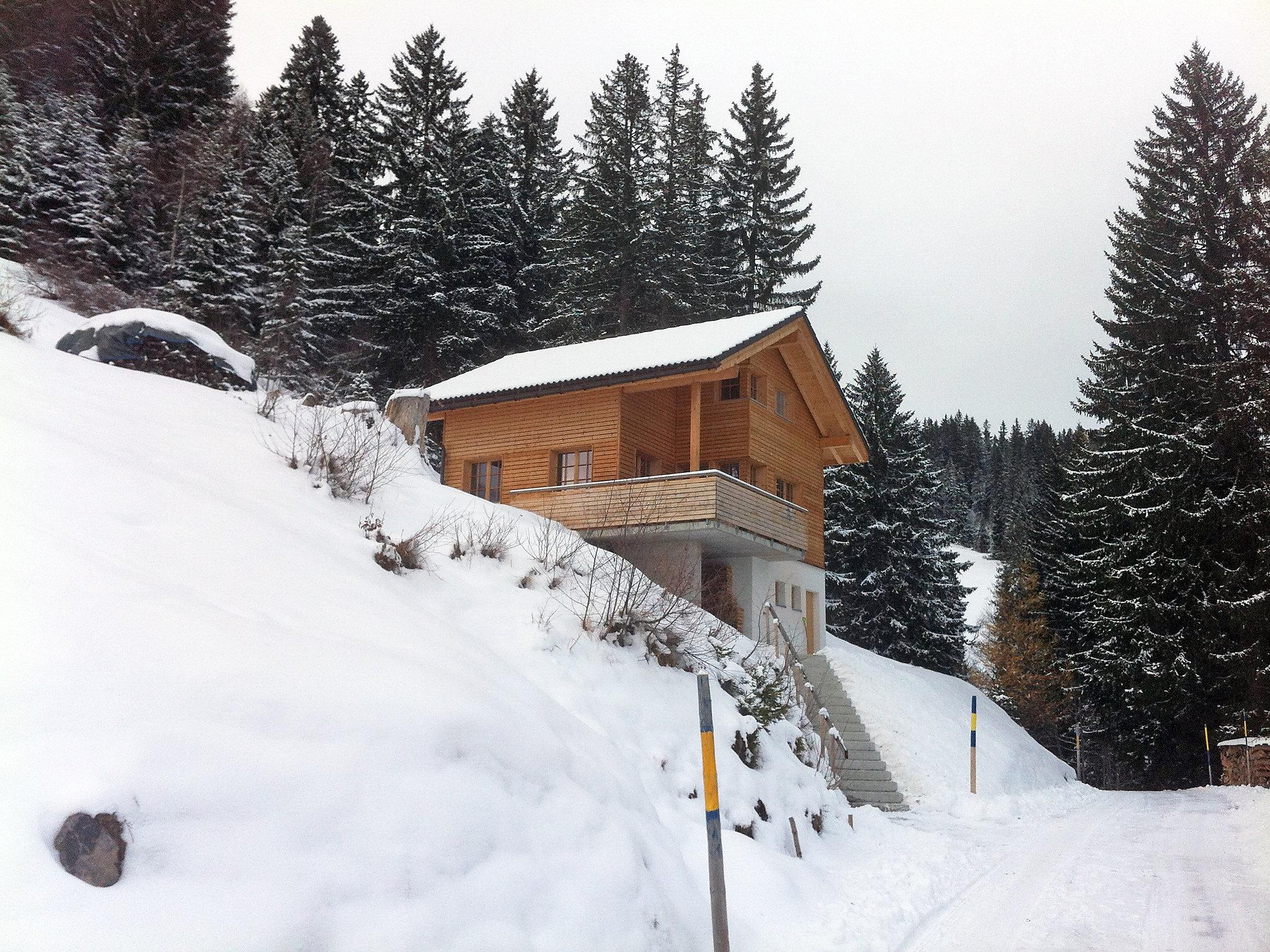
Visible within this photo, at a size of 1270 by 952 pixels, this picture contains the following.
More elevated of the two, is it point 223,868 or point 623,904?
point 223,868

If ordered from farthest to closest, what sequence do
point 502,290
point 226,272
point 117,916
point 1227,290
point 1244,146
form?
point 502,290 → point 226,272 → point 1244,146 → point 1227,290 → point 117,916

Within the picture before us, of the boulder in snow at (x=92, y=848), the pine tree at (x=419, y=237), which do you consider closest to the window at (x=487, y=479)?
the pine tree at (x=419, y=237)

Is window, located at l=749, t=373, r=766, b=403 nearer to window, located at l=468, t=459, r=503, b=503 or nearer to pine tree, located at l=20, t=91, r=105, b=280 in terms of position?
window, located at l=468, t=459, r=503, b=503

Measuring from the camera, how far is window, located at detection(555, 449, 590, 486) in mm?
21078

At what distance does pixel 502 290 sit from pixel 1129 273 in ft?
74.8

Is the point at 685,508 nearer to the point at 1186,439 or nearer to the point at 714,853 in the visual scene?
the point at 714,853

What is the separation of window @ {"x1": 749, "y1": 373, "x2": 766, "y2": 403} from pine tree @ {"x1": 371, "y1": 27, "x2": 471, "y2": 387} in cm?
1619

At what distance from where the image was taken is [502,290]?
117 feet

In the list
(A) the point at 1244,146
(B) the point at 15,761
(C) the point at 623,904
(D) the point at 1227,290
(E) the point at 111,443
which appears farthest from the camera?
(A) the point at 1244,146

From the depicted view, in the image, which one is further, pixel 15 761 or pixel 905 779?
pixel 905 779

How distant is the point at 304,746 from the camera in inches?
172

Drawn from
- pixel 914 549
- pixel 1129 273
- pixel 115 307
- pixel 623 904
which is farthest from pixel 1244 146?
pixel 115 307

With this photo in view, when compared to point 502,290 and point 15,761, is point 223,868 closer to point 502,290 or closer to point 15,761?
point 15,761

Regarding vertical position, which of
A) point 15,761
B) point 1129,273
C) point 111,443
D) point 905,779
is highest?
point 1129,273
